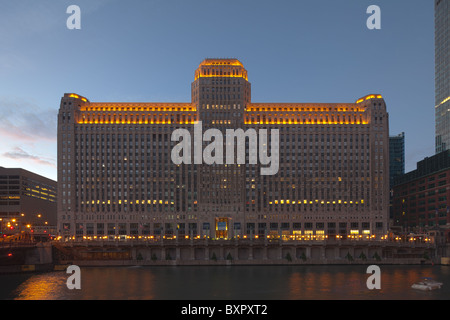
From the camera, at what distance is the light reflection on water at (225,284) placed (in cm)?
10662

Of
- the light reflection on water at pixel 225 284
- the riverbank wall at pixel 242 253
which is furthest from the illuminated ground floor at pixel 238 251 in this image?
the light reflection on water at pixel 225 284

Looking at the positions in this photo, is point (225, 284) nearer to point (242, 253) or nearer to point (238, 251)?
point (238, 251)

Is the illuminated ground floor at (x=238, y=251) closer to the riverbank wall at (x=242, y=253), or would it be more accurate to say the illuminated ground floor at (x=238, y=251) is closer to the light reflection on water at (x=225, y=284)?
the riverbank wall at (x=242, y=253)

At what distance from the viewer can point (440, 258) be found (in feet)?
602

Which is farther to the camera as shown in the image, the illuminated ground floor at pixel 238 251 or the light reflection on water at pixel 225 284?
the illuminated ground floor at pixel 238 251

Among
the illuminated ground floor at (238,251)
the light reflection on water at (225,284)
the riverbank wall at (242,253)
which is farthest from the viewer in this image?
the illuminated ground floor at (238,251)

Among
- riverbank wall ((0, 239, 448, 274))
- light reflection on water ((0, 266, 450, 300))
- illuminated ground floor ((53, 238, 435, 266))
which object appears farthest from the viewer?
illuminated ground floor ((53, 238, 435, 266))

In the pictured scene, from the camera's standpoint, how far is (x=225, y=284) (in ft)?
409

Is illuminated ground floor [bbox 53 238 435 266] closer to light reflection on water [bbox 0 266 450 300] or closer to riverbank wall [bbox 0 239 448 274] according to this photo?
riverbank wall [bbox 0 239 448 274]

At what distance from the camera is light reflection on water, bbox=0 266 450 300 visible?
10662cm

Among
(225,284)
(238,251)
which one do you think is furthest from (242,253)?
(225,284)

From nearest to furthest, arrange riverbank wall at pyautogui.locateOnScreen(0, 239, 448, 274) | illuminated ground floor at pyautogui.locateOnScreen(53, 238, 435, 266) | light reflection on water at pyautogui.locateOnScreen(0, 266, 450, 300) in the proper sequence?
1. light reflection on water at pyautogui.locateOnScreen(0, 266, 450, 300)
2. riverbank wall at pyautogui.locateOnScreen(0, 239, 448, 274)
3. illuminated ground floor at pyautogui.locateOnScreen(53, 238, 435, 266)

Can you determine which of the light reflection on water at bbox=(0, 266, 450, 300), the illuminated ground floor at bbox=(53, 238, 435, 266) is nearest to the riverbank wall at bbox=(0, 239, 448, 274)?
the illuminated ground floor at bbox=(53, 238, 435, 266)
